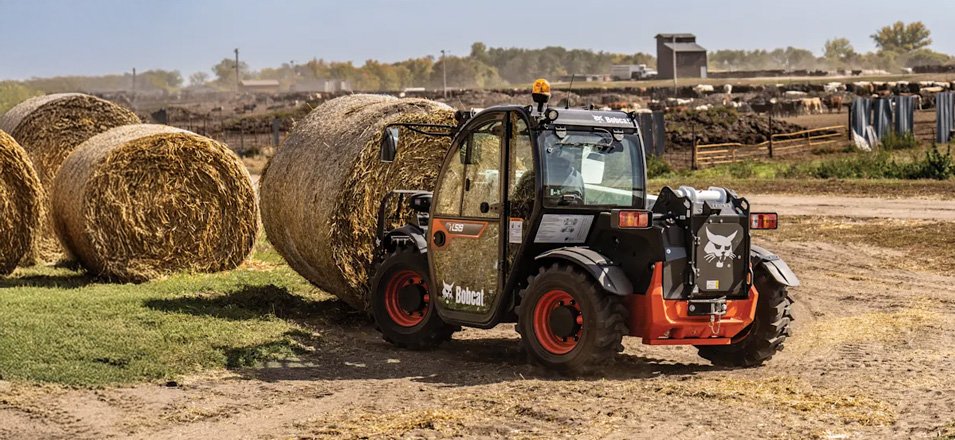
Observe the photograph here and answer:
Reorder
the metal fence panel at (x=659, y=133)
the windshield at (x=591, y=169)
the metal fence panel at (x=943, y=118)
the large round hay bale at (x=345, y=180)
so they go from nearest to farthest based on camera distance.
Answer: the windshield at (x=591, y=169) → the large round hay bale at (x=345, y=180) → the metal fence panel at (x=943, y=118) → the metal fence panel at (x=659, y=133)

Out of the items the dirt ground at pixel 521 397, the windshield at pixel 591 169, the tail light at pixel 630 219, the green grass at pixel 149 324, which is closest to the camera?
the dirt ground at pixel 521 397

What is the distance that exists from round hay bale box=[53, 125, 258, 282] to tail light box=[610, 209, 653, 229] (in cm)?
751

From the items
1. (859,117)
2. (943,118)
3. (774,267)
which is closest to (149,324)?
(774,267)

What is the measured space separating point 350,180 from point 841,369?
4854 mm

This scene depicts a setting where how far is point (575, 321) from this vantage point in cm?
995

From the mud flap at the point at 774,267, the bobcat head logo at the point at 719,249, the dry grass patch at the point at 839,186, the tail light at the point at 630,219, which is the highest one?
the tail light at the point at 630,219

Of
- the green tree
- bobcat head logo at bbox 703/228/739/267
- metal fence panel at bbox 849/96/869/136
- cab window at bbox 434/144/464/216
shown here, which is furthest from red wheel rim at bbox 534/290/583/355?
the green tree

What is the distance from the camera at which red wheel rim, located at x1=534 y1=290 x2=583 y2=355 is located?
32.8 feet

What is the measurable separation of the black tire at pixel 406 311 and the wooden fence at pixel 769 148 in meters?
25.5

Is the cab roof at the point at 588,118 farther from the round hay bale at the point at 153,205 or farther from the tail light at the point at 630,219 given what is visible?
the round hay bale at the point at 153,205

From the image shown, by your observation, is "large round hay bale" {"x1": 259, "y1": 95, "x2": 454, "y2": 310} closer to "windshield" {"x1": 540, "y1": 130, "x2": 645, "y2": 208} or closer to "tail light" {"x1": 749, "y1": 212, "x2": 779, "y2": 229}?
"windshield" {"x1": 540, "y1": 130, "x2": 645, "y2": 208}

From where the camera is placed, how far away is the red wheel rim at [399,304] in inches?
462

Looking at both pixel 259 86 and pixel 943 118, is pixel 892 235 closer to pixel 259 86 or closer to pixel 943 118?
pixel 943 118

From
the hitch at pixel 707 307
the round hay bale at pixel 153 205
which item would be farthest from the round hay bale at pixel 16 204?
the hitch at pixel 707 307
